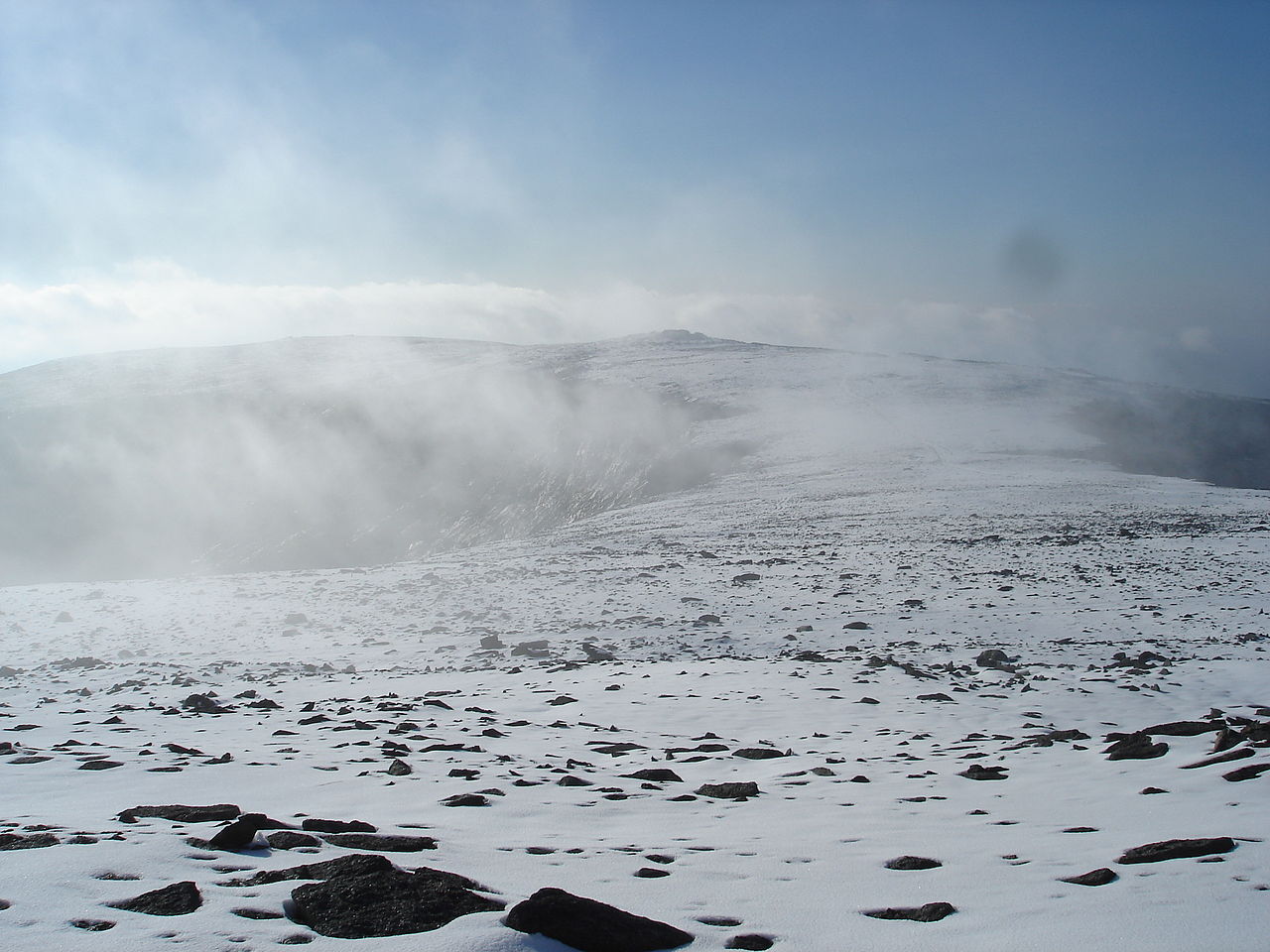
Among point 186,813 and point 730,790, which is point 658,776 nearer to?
point 730,790

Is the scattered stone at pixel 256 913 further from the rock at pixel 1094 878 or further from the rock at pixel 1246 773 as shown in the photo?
the rock at pixel 1246 773

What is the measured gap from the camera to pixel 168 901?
4512 millimetres

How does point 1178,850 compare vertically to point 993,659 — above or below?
above

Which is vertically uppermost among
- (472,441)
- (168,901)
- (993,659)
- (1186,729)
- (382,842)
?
(472,441)

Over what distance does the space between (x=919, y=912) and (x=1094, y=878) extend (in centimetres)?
125

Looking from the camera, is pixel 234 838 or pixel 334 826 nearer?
pixel 234 838

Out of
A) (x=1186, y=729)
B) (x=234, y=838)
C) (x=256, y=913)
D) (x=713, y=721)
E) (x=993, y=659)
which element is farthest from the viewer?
(x=993, y=659)

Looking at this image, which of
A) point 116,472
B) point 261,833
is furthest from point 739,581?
point 116,472

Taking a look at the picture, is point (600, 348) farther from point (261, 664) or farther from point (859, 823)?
point (859, 823)

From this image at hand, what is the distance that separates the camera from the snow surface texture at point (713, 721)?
4906mm

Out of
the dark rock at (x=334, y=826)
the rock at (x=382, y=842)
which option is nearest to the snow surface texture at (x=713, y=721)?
the rock at (x=382, y=842)

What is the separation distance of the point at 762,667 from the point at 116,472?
3318 inches

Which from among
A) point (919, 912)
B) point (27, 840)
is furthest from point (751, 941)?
point (27, 840)

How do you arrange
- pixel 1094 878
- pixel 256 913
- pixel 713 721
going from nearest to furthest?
pixel 256 913 → pixel 1094 878 → pixel 713 721
